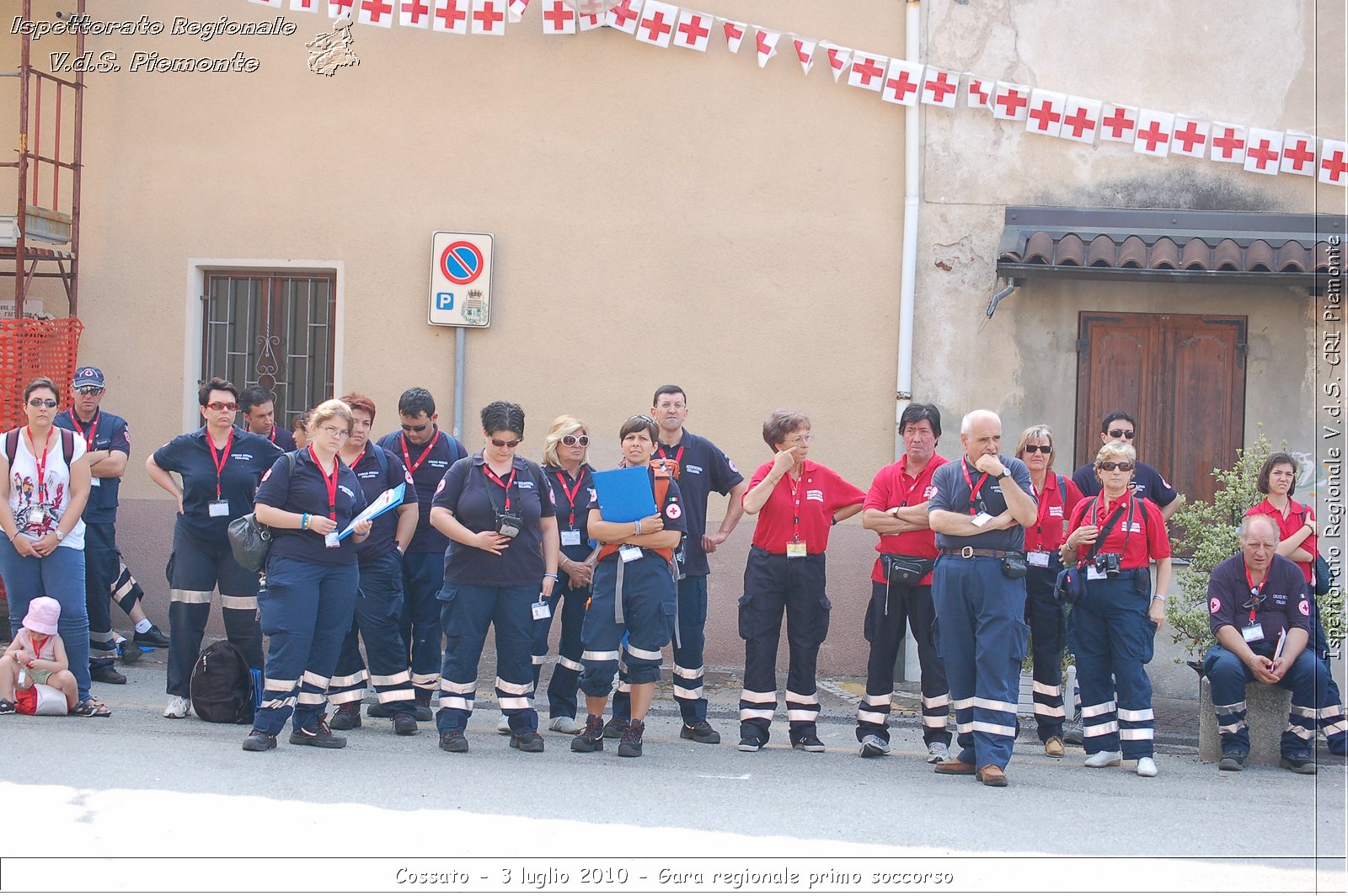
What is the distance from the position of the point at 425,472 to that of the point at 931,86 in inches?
200

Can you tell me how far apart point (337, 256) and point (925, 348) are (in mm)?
4839

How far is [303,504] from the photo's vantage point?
7129mm

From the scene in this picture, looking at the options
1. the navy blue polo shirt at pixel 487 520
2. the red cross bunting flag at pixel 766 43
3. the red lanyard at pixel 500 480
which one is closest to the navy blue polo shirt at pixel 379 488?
the navy blue polo shirt at pixel 487 520

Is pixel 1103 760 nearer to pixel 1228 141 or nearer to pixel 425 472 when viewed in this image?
pixel 425 472

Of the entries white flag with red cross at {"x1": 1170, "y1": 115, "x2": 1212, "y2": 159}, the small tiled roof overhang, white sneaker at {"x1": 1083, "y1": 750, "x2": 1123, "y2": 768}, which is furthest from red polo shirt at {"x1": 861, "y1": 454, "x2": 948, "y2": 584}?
white flag with red cross at {"x1": 1170, "y1": 115, "x2": 1212, "y2": 159}

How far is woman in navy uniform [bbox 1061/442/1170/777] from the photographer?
25.0ft

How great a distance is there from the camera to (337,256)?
35.4ft

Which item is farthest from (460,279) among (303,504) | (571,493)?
(303,504)

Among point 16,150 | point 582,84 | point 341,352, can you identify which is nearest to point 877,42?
point 582,84

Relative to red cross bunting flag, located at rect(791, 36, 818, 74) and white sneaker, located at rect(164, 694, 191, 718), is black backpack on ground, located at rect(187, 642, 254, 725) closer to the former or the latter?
white sneaker, located at rect(164, 694, 191, 718)

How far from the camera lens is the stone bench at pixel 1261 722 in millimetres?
7934

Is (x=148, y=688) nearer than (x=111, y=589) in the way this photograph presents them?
Yes

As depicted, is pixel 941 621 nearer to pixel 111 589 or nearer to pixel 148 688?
pixel 148 688

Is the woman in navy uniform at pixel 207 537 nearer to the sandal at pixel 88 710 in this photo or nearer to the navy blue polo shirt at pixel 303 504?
the sandal at pixel 88 710
